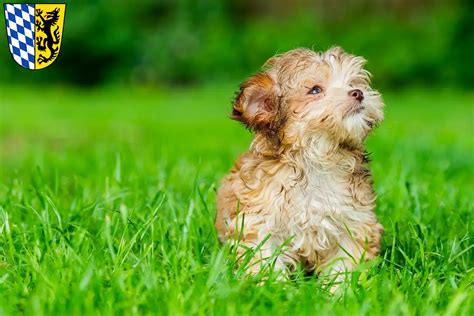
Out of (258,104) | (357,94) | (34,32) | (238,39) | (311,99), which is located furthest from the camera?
(238,39)

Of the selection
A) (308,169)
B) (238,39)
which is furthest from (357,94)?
(238,39)

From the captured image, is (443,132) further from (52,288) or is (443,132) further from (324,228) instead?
(52,288)

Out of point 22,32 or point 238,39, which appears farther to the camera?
point 238,39

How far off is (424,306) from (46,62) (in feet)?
8.48

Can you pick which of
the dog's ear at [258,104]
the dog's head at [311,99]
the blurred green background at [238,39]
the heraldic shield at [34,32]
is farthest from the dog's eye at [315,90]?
the blurred green background at [238,39]

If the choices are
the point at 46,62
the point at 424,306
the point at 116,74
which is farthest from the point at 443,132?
the point at 116,74

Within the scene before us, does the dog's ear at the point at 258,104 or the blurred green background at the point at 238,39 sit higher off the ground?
the dog's ear at the point at 258,104

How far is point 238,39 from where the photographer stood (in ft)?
59.9

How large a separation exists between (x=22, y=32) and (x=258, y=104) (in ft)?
5.32

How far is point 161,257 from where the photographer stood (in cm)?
427

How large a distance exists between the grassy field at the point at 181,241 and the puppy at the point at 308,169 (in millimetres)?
177

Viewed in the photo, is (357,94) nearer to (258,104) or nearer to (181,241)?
(258,104)

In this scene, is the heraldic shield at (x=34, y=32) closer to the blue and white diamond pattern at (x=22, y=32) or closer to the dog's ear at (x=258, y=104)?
the blue and white diamond pattern at (x=22, y=32)

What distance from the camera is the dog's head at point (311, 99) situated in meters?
4.23
